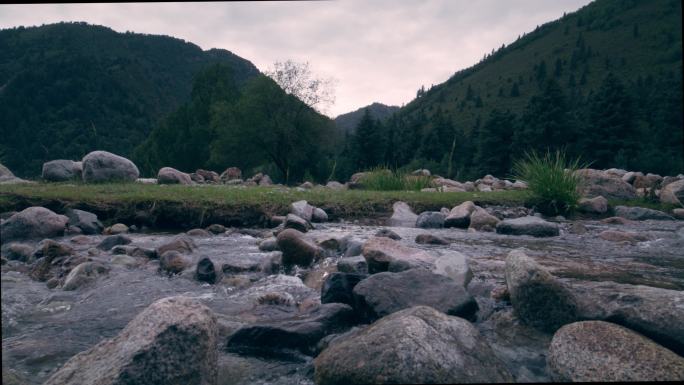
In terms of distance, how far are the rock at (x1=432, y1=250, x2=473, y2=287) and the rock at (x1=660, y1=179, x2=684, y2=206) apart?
12.8 metres

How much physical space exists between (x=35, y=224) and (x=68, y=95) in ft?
12.9

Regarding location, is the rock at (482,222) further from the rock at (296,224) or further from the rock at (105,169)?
the rock at (105,169)

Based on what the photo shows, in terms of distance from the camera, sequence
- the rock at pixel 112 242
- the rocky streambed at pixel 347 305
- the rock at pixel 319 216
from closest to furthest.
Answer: the rocky streambed at pixel 347 305
the rock at pixel 112 242
the rock at pixel 319 216

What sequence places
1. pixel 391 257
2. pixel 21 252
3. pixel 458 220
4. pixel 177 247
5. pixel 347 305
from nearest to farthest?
pixel 347 305 → pixel 391 257 → pixel 21 252 → pixel 177 247 → pixel 458 220

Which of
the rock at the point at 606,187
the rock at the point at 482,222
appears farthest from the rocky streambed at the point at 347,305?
the rock at the point at 606,187

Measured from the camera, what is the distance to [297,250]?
Answer: 6035 millimetres

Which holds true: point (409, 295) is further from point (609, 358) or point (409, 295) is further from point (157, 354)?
point (157, 354)

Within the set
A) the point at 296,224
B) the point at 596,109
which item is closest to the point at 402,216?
the point at 296,224

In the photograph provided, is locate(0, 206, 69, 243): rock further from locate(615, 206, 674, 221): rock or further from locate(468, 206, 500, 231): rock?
locate(615, 206, 674, 221): rock

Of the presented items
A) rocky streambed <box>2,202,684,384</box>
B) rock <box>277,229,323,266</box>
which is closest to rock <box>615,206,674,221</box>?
rocky streambed <box>2,202,684,384</box>

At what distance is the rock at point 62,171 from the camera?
43.8ft

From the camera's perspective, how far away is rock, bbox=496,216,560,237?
346 inches

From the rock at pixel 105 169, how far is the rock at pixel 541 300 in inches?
532

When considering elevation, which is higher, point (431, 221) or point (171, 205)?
point (171, 205)
